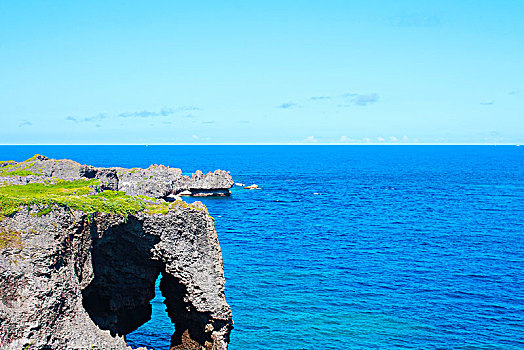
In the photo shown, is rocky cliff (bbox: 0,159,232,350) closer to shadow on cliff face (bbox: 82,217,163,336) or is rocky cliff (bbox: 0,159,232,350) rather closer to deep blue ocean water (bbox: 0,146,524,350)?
shadow on cliff face (bbox: 82,217,163,336)

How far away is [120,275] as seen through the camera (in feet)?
96.5

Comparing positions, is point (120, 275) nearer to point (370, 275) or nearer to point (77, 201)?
point (77, 201)

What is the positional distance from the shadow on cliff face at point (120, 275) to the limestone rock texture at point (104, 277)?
61 mm

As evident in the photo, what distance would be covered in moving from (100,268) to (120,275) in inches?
55.8

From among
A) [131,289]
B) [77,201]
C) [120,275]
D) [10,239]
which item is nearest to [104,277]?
[120,275]

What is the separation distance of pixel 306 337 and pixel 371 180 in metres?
144

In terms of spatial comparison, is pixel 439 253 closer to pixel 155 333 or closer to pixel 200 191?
pixel 155 333

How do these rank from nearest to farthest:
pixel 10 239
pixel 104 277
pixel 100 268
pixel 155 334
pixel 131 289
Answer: pixel 10 239, pixel 100 268, pixel 104 277, pixel 131 289, pixel 155 334

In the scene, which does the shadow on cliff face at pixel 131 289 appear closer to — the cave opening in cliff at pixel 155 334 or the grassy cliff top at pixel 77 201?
the grassy cliff top at pixel 77 201

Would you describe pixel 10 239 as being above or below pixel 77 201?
below

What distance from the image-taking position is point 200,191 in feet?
422

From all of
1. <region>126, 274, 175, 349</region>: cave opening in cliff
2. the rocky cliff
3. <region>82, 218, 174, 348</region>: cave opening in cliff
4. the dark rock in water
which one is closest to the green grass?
the rocky cliff

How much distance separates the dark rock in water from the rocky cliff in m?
21.7

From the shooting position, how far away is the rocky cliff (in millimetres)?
22609
